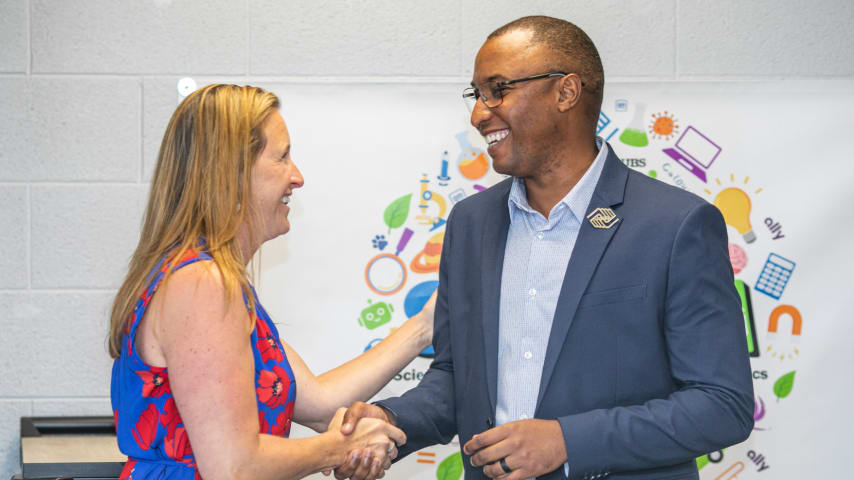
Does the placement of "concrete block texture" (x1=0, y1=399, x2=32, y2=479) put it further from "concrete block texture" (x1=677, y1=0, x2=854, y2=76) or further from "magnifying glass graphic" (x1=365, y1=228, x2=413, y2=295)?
"concrete block texture" (x1=677, y1=0, x2=854, y2=76)

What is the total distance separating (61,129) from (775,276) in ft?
7.70

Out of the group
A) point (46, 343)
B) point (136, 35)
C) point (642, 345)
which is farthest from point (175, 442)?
point (136, 35)

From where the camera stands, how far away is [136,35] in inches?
103

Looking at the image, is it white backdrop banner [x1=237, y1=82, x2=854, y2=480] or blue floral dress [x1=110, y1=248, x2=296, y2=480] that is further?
white backdrop banner [x1=237, y1=82, x2=854, y2=480]

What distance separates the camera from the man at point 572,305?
1487 millimetres

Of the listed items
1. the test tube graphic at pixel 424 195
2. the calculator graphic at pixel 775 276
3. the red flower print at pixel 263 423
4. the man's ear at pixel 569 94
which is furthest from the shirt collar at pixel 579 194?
the calculator graphic at pixel 775 276

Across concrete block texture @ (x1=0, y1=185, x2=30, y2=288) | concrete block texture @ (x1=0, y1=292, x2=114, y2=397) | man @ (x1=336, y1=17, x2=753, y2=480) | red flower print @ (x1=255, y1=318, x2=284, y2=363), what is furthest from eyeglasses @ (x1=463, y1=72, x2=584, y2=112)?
concrete block texture @ (x1=0, y1=185, x2=30, y2=288)

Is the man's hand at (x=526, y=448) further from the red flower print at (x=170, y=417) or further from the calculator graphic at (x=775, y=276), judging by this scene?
the calculator graphic at (x=775, y=276)

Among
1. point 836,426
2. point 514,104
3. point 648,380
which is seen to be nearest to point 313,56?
point 514,104

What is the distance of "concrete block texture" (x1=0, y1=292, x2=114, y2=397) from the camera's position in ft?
8.54

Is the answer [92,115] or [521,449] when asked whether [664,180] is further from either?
[92,115]

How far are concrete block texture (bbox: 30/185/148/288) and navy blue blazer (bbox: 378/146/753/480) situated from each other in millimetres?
1491

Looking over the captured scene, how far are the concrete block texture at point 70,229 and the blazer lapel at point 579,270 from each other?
159 centimetres

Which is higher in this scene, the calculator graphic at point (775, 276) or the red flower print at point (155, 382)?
the calculator graphic at point (775, 276)
